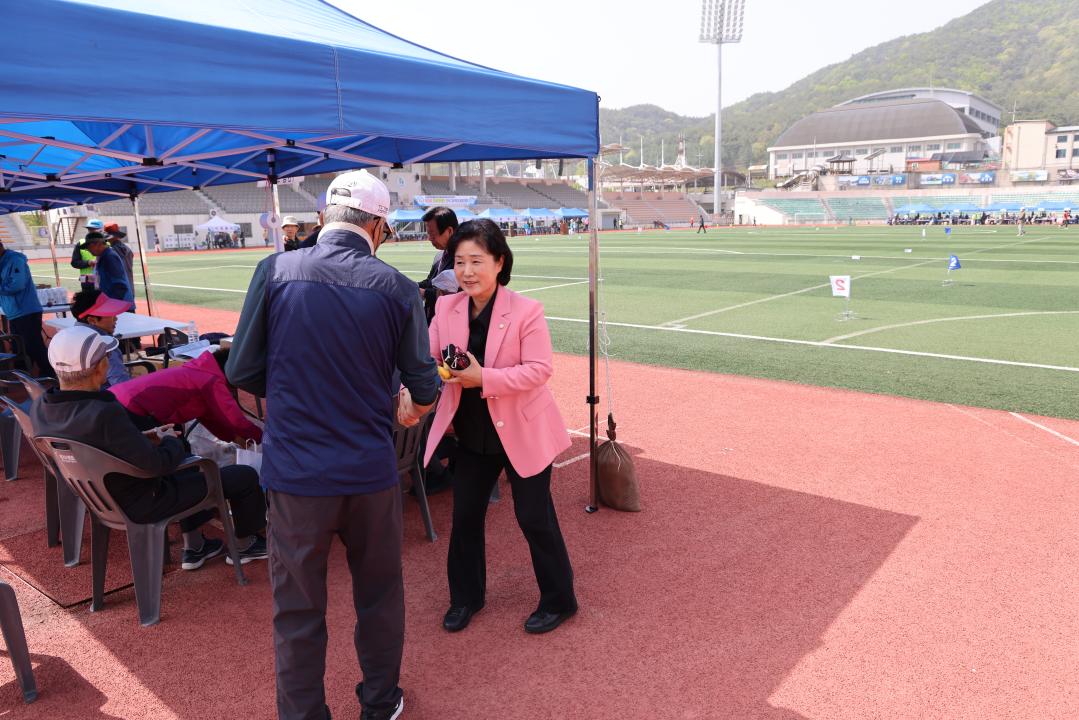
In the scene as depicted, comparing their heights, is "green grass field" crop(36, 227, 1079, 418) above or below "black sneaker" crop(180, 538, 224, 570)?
above

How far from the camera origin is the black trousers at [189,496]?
144 inches

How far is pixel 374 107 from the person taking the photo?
373cm

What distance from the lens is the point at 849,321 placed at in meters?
13.3

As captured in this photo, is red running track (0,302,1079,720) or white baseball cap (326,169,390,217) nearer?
white baseball cap (326,169,390,217)

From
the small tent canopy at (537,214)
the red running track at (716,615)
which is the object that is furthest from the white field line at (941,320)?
the small tent canopy at (537,214)

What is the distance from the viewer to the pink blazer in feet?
11.1

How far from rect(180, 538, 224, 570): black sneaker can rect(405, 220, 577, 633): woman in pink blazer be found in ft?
5.90

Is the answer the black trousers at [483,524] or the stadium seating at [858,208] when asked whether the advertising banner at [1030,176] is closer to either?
the stadium seating at [858,208]

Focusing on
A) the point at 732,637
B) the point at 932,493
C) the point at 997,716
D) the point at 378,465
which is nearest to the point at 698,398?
the point at 932,493

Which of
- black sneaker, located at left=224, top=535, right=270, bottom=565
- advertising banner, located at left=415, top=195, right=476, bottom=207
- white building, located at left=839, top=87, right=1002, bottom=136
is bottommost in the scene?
black sneaker, located at left=224, top=535, right=270, bottom=565

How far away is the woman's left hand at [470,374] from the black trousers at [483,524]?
1.51ft

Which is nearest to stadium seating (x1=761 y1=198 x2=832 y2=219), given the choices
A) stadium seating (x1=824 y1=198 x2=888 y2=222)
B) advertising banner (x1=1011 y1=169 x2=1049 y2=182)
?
stadium seating (x1=824 y1=198 x2=888 y2=222)

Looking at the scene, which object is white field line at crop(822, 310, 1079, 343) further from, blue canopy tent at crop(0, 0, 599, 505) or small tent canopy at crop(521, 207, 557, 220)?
small tent canopy at crop(521, 207, 557, 220)

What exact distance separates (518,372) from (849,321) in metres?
11.6
